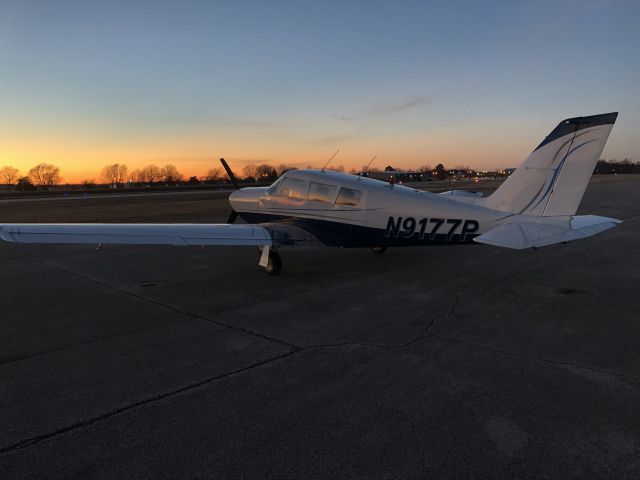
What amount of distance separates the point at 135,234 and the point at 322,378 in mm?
6089

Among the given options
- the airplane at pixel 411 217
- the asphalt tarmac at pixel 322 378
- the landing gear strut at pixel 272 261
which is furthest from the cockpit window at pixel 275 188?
the asphalt tarmac at pixel 322 378

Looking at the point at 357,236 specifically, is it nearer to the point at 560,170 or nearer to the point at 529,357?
the point at 560,170

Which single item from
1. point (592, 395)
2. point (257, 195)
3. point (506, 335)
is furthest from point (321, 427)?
point (257, 195)

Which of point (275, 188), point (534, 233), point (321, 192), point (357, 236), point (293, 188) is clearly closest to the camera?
point (534, 233)

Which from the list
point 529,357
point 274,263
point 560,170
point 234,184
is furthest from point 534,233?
point 234,184

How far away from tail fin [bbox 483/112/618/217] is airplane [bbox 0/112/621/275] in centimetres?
2

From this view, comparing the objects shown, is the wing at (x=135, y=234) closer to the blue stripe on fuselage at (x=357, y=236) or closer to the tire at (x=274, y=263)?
the tire at (x=274, y=263)

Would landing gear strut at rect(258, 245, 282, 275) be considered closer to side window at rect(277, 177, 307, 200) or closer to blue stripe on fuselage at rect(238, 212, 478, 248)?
blue stripe on fuselage at rect(238, 212, 478, 248)

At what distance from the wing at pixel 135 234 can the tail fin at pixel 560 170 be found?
5648 millimetres

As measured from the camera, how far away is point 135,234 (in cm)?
914

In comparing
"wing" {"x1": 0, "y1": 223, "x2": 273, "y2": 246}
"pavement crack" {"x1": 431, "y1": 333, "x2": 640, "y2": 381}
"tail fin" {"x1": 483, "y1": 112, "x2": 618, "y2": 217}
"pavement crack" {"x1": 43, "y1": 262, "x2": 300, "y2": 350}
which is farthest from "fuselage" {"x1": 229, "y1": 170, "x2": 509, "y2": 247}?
"pavement crack" {"x1": 43, "y1": 262, "x2": 300, "y2": 350}

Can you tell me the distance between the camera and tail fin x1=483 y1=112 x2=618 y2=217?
27.2 feet

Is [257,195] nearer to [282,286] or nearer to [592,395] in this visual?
[282,286]

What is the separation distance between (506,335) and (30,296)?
8.77 m
